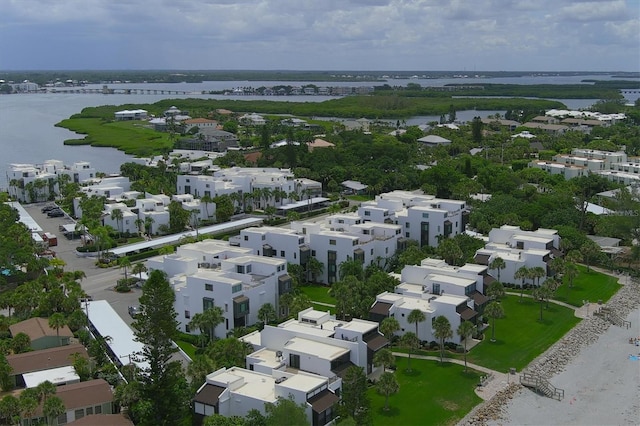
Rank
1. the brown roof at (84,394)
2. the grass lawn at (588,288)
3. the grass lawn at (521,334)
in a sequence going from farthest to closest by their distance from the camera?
1. the grass lawn at (588,288)
2. the grass lawn at (521,334)
3. the brown roof at (84,394)

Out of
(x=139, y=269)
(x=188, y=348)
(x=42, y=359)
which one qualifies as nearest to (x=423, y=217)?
(x=139, y=269)

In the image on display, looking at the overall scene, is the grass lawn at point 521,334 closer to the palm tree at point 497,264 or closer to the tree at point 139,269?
the palm tree at point 497,264

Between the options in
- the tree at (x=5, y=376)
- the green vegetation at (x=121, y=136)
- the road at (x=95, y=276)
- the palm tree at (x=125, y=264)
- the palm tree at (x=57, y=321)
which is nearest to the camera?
the tree at (x=5, y=376)

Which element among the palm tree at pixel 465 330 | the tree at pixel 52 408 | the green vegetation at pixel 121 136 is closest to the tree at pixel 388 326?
the palm tree at pixel 465 330

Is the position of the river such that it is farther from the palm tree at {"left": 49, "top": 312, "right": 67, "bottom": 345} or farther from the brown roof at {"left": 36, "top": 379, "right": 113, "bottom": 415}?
the brown roof at {"left": 36, "top": 379, "right": 113, "bottom": 415}

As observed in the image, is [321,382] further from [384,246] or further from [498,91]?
[498,91]

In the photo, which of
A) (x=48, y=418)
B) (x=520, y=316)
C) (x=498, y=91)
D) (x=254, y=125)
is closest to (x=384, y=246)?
(x=520, y=316)
